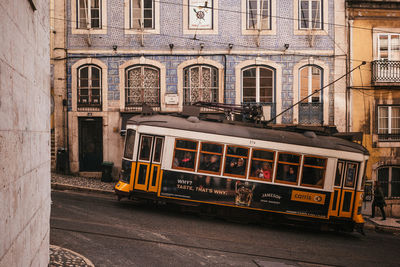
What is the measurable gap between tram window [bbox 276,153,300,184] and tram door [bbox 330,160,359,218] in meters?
1.32

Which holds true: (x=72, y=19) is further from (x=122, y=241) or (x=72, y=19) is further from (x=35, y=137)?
(x=35, y=137)

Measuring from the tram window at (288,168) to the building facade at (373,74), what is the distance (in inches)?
307

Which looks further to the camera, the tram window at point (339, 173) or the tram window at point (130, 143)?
the tram window at point (130, 143)

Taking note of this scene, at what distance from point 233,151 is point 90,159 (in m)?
9.02

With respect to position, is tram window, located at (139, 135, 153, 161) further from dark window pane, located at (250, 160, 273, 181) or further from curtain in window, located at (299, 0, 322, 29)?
curtain in window, located at (299, 0, 322, 29)

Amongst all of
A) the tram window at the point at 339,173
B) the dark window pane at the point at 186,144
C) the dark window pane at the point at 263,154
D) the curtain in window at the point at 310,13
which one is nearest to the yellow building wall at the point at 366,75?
the curtain in window at the point at 310,13

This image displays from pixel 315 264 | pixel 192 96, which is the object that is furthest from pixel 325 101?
pixel 315 264

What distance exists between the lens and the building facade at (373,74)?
1856 cm

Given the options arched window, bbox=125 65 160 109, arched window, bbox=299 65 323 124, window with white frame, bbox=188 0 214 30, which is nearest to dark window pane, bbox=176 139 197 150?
arched window, bbox=125 65 160 109

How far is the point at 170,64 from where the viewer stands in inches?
737

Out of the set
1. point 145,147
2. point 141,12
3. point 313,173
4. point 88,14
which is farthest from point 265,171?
point 88,14

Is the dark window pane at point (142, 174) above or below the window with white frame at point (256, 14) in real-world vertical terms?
below

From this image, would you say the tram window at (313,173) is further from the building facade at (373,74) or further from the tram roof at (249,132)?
the building facade at (373,74)

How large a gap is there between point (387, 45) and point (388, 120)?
3.60 meters
